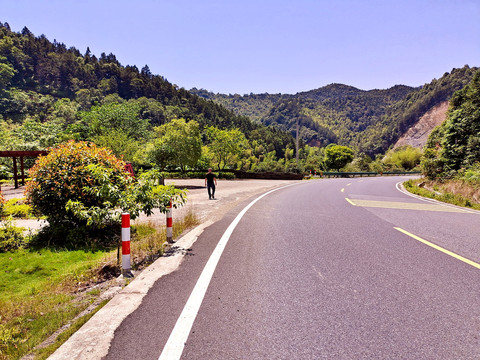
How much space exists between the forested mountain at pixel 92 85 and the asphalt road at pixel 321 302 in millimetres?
117668

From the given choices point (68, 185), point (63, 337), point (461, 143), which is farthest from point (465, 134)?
point (63, 337)

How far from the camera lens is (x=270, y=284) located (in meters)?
3.85

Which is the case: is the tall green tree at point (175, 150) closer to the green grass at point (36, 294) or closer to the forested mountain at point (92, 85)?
the green grass at point (36, 294)

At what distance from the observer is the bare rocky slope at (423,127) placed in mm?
132875

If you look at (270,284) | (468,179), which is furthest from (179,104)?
(270,284)

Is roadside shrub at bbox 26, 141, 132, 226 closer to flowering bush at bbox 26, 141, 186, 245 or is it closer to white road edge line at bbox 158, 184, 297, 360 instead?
flowering bush at bbox 26, 141, 186, 245

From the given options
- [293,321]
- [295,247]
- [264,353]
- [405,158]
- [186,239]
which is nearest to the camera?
[264,353]

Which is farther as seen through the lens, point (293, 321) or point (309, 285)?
point (309, 285)

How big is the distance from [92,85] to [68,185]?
7055 inches

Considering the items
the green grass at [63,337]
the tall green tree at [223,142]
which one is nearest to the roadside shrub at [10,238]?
the green grass at [63,337]

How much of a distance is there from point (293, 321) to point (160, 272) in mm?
2333

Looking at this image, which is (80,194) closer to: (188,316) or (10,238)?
(10,238)

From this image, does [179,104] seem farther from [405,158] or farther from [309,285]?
[309,285]

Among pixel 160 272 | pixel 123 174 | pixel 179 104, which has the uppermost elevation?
pixel 179 104
